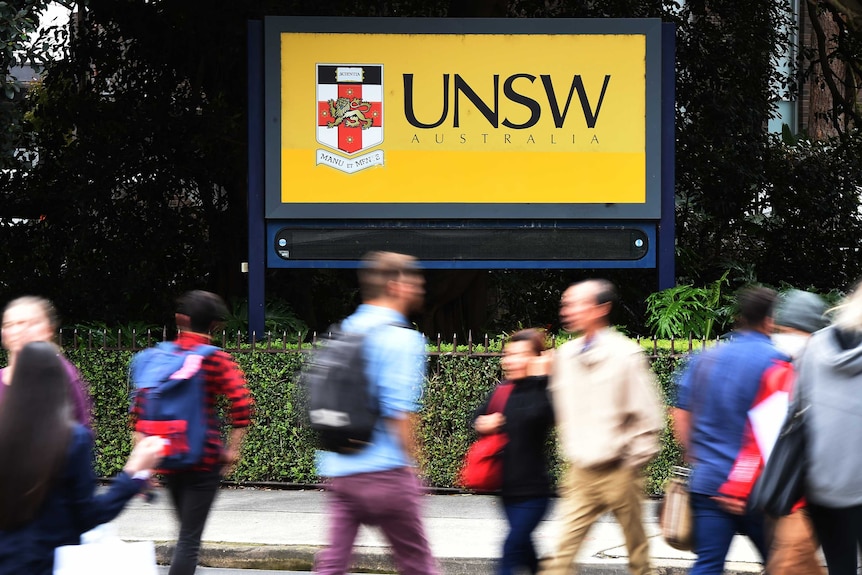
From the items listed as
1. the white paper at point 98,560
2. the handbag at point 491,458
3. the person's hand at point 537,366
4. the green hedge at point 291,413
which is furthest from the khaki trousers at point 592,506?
the green hedge at point 291,413

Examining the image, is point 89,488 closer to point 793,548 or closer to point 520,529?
point 520,529

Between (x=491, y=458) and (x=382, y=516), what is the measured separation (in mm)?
1099

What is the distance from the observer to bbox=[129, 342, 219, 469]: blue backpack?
5398 mm

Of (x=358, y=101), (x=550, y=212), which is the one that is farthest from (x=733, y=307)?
(x=358, y=101)

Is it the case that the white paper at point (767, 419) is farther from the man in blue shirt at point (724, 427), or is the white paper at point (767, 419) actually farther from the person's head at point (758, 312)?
the person's head at point (758, 312)

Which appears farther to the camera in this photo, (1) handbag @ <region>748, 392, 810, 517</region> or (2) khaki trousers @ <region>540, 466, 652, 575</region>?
(2) khaki trousers @ <region>540, 466, 652, 575</region>

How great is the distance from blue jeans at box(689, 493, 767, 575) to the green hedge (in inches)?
185

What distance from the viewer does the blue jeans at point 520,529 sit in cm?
552

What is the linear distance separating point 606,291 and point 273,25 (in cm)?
636

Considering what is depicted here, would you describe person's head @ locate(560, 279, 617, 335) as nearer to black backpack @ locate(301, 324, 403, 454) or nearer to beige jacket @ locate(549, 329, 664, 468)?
beige jacket @ locate(549, 329, 664, 468)

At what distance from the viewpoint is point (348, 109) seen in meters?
10.8

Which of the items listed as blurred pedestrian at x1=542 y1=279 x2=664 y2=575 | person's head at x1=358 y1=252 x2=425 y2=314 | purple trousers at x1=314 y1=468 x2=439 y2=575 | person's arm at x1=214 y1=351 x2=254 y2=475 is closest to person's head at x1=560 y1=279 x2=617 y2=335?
blurred pedestrian at x1=542 y1=279 x2=664 y2=575

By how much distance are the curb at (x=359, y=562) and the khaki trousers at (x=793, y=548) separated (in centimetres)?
194

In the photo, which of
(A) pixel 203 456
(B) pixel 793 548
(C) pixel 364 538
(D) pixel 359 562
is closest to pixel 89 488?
(A) pixel 203 456
